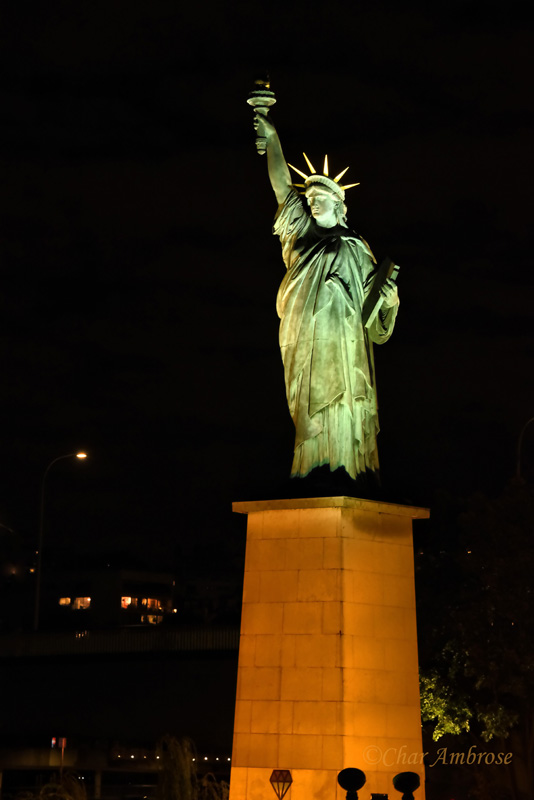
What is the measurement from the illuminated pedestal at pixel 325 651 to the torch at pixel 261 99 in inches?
226

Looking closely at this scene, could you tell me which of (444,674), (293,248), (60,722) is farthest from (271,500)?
(60,722)

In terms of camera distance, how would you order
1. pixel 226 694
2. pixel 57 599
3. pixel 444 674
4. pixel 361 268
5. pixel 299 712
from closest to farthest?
pixel 299 712 < pixel 361 268 < pixel 444 674 < pixel 226 694 < pixel 57 599

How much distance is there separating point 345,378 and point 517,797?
1923 cm

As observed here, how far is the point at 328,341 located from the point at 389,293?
4.40 feet

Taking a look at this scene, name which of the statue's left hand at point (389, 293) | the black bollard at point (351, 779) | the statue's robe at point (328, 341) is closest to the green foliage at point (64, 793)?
the statue's robe at point (328, 341)

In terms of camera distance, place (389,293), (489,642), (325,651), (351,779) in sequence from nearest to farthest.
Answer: (351,779), (325,651), (389,293), (489,642)

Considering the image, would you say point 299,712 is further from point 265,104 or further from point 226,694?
point 226,694

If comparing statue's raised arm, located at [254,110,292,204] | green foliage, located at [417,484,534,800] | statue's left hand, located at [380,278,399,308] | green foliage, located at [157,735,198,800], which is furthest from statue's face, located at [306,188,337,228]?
green foliage, located at [417,484,534,800]

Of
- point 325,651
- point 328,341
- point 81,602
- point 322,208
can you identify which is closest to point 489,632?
point 328,341

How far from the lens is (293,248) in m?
20.3

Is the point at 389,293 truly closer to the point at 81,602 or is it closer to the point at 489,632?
the point at 489,632

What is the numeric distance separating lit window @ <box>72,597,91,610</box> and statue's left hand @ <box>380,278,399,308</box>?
85254 millimetres

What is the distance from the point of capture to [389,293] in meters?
19.9

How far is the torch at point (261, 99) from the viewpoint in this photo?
20297 millimetres
